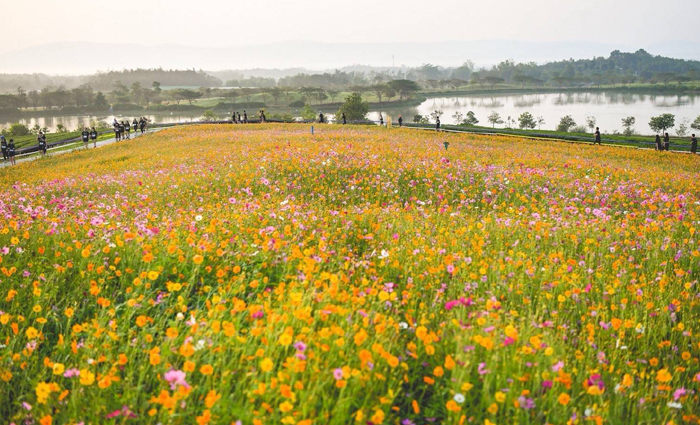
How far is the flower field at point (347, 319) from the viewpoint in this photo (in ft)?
9.60

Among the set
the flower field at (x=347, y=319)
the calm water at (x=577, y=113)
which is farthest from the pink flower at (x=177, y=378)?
the calm water at (x=577, y=113)

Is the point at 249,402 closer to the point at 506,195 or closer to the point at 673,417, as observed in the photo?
the point at 673,417

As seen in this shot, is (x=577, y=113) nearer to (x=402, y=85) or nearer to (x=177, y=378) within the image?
(x=402, y=85)

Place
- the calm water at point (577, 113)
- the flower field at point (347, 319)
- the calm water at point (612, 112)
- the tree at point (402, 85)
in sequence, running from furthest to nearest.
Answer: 1. the tree at point (402, 85)
2. the calm water at point (577, 113)
3. the calm water at point (612, 112)
4. the flower field at point (347, 319)

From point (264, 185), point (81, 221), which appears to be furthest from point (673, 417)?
point (264, 185)

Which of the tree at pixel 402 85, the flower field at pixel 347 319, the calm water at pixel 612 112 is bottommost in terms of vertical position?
the flower field at pixel 347 319

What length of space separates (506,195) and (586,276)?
5.68 metres

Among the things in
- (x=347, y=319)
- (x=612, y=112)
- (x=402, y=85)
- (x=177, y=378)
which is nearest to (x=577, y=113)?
(x=612, y=112)

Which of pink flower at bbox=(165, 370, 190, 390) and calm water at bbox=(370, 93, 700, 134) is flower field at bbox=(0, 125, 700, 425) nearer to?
pink flower at bbox=(165, 370, 190, 390)

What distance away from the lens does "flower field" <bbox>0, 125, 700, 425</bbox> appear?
2926 millimetres

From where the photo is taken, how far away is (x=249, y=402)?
281 centimetres

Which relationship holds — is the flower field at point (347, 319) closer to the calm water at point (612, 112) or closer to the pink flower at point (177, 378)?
the pink flower at point (177, 378)

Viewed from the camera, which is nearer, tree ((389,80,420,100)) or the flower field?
the flower field

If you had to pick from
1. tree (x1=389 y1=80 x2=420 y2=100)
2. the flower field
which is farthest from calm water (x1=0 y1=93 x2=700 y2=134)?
the flower field
